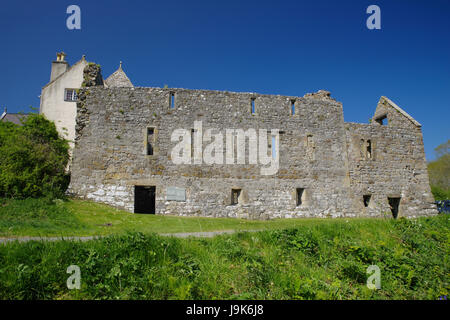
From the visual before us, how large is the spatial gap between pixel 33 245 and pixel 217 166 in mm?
10931

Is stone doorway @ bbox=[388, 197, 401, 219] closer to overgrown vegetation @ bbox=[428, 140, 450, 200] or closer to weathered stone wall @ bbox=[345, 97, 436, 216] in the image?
weathered stone wall @ bbox=[345, 97, 436, 216]

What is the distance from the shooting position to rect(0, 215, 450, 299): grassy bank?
4766 mm

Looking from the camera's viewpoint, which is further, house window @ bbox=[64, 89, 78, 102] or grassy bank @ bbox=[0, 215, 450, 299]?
house window @ bbox=[64, 89, 78, 102]

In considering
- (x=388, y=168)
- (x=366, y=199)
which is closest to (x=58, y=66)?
(x=366, y=199)

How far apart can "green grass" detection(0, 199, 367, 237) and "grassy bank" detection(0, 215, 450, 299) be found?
2.71m

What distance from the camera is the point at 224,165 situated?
51.8 ft

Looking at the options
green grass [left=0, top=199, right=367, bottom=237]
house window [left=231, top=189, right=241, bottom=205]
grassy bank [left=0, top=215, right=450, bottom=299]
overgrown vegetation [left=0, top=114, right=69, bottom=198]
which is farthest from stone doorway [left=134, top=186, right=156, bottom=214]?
grassy bank [left=0, top=215, right=450, bottom=299]

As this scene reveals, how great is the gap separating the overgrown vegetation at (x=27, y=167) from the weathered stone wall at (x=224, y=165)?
1247mm

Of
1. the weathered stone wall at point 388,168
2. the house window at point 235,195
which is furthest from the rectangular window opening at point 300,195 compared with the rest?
the house window at point 235,195

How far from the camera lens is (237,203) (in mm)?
15820

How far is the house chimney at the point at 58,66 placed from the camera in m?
25.6

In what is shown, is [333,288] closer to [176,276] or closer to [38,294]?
[176,276]

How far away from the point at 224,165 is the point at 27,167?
33.9ft

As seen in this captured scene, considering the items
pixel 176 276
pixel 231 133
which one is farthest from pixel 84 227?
pixel 231 133
